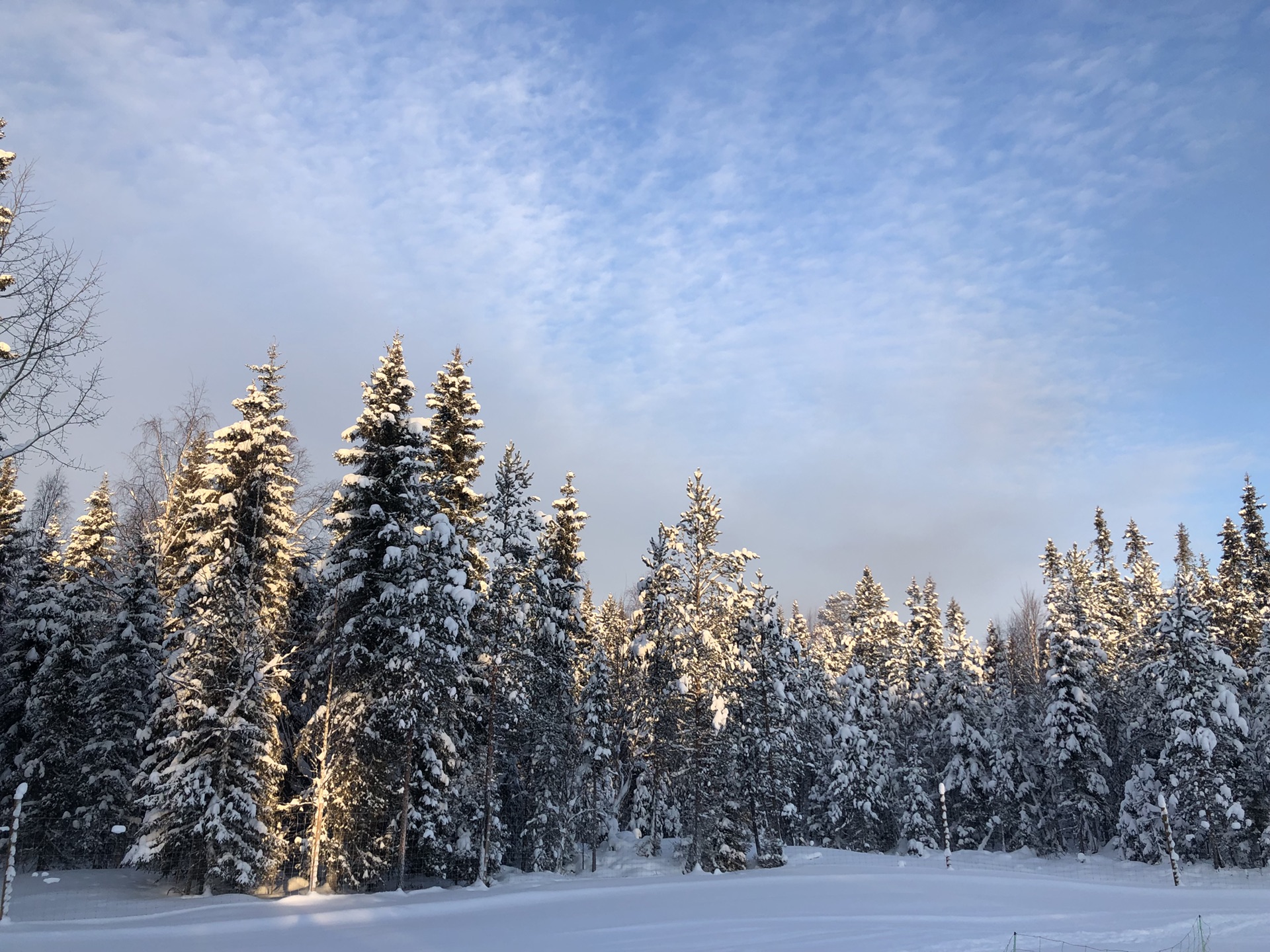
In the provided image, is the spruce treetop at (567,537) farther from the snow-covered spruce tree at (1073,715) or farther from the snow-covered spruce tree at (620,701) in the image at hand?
the snow-covered spruce tree at (1073,715)

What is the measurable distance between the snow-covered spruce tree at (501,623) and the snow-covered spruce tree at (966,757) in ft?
89.0

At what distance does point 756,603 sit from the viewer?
39000 mm

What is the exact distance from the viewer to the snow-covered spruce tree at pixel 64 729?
2845 cm

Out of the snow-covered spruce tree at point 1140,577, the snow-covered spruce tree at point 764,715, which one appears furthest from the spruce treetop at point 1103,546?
the snow-covered spruce tree at point 764,715

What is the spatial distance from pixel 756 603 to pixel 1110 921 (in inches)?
961

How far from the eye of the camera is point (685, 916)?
15.1m

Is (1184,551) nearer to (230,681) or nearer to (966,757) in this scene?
(966,757)

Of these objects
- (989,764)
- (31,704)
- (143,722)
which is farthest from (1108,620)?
(31,704)

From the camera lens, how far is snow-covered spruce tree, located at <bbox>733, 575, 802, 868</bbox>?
34.8m

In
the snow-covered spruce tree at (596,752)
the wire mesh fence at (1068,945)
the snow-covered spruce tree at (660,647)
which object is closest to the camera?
the wire mesh fence at (1068,945)

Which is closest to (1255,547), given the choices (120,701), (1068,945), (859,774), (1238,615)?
(1238,615)

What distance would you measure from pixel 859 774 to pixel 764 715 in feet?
35.7

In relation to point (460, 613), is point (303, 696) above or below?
below

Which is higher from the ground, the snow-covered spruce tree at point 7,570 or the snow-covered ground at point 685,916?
the snow-covered spruce tree at point 7,570
